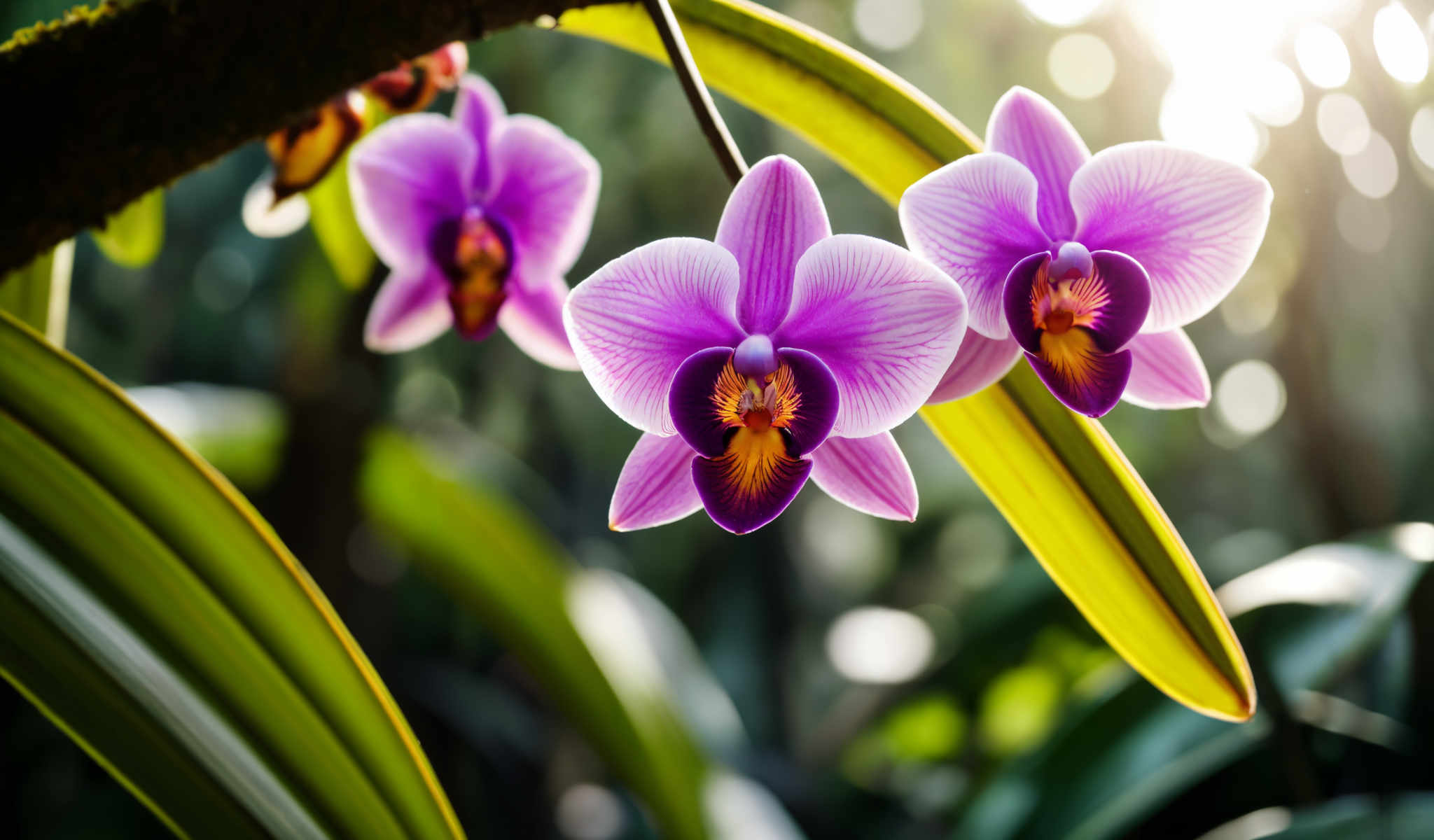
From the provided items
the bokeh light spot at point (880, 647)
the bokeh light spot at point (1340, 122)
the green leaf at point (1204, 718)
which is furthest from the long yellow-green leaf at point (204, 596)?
the bokeh light spot at point (1340, 122)

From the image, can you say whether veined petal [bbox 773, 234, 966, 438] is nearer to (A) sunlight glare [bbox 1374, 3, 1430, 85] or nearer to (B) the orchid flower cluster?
(B) the orchid flower cluster

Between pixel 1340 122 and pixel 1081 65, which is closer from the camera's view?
pixel 1340 122

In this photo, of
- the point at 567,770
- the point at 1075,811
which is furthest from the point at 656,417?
the point at 567,770

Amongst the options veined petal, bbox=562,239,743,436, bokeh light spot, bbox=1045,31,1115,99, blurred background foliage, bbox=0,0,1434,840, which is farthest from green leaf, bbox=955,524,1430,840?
bokeh light spot, bbox=1045,31,1115,99

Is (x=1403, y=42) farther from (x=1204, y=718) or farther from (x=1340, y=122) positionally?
(x=1340, y=122)

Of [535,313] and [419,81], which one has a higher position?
[419,81]

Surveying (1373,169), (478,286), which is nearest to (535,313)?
(478,286)
